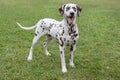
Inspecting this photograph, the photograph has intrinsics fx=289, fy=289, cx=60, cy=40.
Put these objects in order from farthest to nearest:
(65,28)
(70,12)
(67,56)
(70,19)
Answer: (67,56), (65,28), (70,19), (70,12)

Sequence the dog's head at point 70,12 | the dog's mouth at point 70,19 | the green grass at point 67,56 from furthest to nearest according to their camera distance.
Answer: the green grass at point 67,56 → the dog's mouth at point 70,19 → the dog's head at point 70,12

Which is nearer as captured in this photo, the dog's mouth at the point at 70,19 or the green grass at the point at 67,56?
the dog's mouth at the point at 70,19

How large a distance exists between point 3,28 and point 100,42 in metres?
4.37

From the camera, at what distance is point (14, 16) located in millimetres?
16141

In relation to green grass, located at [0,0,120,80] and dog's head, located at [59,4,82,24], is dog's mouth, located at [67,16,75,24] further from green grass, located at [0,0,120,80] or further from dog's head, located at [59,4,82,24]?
green grass, located at [0,0,120,80]

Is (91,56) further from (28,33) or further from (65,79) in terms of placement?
(28,33)

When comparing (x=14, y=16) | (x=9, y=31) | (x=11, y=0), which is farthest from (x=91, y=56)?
(x=11, y=0)

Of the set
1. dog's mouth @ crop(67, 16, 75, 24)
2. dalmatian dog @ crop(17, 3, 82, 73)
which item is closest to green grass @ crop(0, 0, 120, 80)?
dalmatian dog @ crop(17, 3, 82, 73)

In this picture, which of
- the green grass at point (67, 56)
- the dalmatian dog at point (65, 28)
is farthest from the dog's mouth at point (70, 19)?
the green grass at point (67, 56)

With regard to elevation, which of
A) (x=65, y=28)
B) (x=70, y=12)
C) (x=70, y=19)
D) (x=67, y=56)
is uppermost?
(x=70, y=12)

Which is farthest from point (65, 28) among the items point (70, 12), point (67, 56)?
point (67, 56)

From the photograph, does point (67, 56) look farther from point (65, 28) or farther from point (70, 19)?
point (70, 19)

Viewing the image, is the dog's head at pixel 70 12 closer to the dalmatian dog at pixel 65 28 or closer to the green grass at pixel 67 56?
the dalmatian dog at pixel 65 28

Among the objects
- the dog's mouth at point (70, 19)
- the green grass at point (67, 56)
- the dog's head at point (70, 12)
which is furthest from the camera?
the green grass at point (67, 56)
